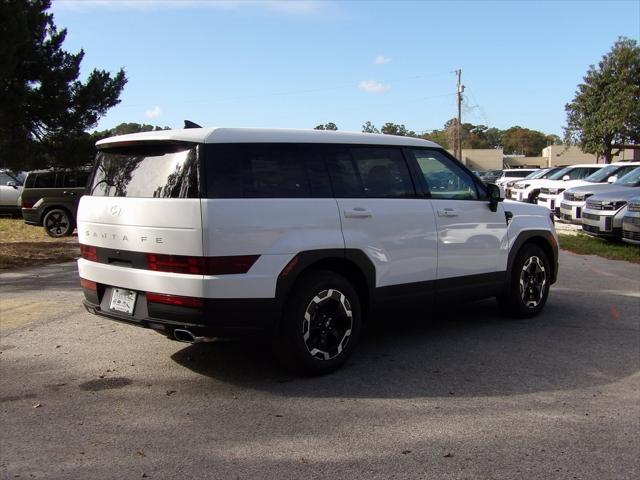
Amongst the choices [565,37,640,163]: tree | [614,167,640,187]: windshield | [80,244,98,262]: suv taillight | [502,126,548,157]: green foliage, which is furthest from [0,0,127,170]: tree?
[502,126,548,157]: green foliage

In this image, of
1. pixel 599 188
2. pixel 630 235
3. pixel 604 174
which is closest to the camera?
pixel 630 235

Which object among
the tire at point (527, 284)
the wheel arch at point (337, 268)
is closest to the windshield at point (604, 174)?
the tire at point (527, 284)

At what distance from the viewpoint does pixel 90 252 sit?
5152mm

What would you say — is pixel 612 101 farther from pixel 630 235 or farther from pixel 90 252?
pixel 90 252

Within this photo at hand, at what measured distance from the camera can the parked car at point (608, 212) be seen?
43.3ft

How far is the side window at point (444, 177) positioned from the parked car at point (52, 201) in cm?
1288

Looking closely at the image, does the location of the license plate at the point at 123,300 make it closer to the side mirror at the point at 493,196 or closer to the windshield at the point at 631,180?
the side mirror at the point at 493,196

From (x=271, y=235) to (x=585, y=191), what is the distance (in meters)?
13.2

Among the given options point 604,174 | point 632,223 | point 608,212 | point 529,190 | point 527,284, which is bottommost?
point 527,284

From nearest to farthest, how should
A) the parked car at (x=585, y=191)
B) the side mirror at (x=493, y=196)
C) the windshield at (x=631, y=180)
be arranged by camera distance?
the side mirror at (x=493, y=196) < the windshield at (x=631, y=180) < the parked car at (x=585, y=191)

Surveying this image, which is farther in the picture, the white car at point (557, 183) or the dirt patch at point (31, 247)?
the white car at point (557, 183)

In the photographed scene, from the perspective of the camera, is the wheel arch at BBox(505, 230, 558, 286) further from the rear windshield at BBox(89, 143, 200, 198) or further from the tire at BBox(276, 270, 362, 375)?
the rear windshield at BBox(89, 143, 200, 198)

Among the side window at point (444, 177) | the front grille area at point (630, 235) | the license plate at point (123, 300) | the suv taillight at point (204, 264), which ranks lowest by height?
the front grille area at point (630, 235)

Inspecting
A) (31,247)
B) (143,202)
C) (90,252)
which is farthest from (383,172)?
(31,247)
